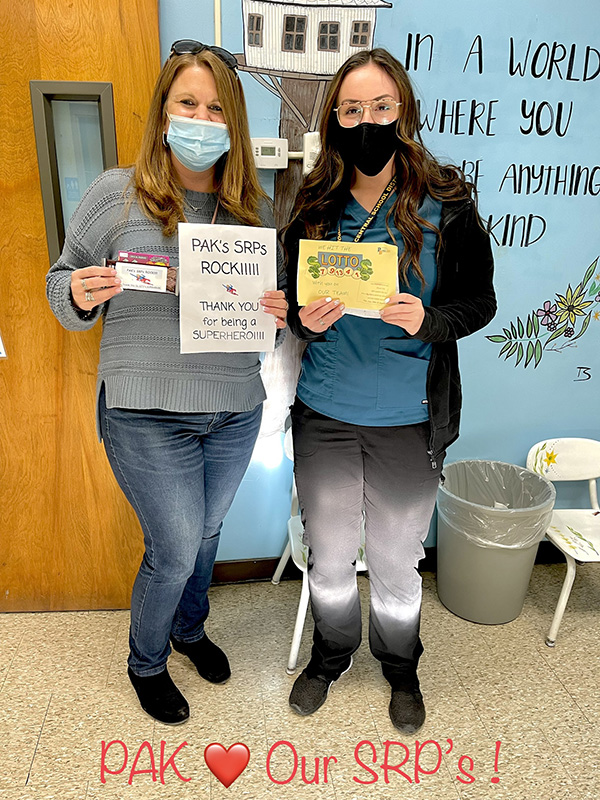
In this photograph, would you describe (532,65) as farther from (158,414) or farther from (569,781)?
(569,781)

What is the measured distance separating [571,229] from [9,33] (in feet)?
6.21

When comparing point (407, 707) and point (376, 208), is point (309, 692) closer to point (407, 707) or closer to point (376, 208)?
point (407, 707)

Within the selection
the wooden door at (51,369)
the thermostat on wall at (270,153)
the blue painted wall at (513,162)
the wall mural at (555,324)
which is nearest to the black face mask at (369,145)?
the thermostat on wall at (270,153)

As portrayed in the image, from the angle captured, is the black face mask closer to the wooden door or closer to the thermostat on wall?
the thermostat on wall

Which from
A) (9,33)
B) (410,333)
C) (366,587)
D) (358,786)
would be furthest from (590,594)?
(9,33)

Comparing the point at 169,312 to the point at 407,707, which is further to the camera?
the point at 407,707

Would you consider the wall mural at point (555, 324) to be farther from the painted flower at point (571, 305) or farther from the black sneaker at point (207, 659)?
the black sneaker at point (207, 659)

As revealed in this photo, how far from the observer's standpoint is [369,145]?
1390mm

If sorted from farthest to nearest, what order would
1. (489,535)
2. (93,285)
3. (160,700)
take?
(489,535) → (160,700) → (93,285)

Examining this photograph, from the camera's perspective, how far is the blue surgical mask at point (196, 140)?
4.46 ft

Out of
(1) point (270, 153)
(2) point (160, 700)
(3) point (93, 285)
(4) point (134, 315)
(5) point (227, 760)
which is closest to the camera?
(3) point (93, 285)

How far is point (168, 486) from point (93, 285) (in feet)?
1.67

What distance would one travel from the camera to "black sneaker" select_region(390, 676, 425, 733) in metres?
1.73

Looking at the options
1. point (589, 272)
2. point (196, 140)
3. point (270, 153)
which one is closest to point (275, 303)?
point (196, 140)
